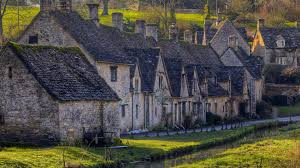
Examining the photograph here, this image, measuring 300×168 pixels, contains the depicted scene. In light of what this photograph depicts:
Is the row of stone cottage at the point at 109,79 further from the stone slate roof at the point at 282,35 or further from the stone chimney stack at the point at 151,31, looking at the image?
the stone slate roof at the point at 282,35

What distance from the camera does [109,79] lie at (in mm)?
68062

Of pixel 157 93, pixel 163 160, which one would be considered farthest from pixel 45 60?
pixel 157 93

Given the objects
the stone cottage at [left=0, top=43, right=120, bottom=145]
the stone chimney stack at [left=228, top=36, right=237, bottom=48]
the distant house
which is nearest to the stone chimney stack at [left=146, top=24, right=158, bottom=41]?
the stone chimney stack at [left=228, top=36, right=237, bottom=48]

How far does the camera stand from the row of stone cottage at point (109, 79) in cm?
5147

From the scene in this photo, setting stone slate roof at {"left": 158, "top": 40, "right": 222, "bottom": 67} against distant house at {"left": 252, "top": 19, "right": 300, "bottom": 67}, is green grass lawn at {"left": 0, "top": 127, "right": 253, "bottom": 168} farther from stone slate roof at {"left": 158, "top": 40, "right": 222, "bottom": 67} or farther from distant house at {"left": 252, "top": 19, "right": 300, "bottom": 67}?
distant house at {"left": 252, "top": 19, "right": 300, "bottom": 67}

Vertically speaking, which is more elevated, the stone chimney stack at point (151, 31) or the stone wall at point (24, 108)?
the stone chimney stack at point (151, 31)

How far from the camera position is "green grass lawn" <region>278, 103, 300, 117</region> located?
10025 cm

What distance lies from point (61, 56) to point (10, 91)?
509 centimetres

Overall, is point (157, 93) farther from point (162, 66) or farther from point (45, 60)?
point (45, 60)

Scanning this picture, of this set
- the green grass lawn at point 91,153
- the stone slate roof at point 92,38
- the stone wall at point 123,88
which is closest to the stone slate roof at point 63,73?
the green grass lawn at point 91,153

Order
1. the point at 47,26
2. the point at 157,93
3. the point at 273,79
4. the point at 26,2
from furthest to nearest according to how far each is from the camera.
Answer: the point at 273,79 → the point at 26,2 → the point at 157,93 → the point at 47,26

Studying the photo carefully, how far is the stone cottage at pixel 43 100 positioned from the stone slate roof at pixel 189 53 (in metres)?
33.8

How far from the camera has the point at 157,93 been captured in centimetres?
7694

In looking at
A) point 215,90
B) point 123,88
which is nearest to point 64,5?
point 123,88
